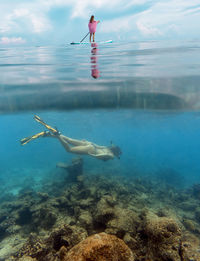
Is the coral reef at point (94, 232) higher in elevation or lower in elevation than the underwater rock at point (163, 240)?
lower

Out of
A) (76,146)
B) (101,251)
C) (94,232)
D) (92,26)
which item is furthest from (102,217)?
(76,146)

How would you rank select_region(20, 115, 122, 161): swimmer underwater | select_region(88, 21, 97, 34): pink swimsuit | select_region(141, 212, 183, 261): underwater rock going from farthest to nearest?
select_region(20, 115, 122, 161): swimmer underwater → select_region(88, 21, 97, 34): pink swimsuit → select_region(141, 212, 183, 261): underwater rock

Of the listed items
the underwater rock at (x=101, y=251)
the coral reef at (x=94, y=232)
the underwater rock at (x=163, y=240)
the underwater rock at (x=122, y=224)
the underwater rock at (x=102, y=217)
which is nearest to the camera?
the underwater rock at (x=101, y=251)

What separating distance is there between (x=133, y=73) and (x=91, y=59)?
346 centimetres

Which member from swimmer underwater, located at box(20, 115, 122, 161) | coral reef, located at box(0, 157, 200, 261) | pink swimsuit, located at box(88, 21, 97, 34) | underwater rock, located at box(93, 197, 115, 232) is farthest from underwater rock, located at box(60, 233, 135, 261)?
swimmer underwater, located at box(20, 115, 122, 161)

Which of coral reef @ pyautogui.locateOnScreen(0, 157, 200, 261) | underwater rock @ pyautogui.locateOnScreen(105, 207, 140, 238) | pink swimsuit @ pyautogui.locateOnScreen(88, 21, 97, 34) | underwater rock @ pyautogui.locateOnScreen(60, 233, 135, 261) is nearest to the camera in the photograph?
underwater rock @ pyautogui.locateOnScreen(60, 233, 135, 261)

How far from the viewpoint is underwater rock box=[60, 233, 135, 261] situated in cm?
A: 206

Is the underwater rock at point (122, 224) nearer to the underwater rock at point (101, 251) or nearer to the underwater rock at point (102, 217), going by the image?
the underwater rock at point (102, 217)

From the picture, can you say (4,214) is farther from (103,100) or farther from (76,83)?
(103,100)

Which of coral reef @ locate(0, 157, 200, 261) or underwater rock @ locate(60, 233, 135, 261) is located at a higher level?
underwater rock @ locate(60, 233, 135, 261)

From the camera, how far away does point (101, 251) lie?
2.14m

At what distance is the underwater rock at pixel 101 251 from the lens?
206 cm

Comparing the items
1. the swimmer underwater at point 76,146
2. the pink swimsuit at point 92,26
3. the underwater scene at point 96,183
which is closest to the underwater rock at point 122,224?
the underwater scene at point 96,183

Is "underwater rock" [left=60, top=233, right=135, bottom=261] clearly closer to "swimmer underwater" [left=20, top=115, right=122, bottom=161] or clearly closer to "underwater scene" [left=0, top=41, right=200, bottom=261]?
"underwater scene" [left=0, top=41, right=200, bottom=261]
